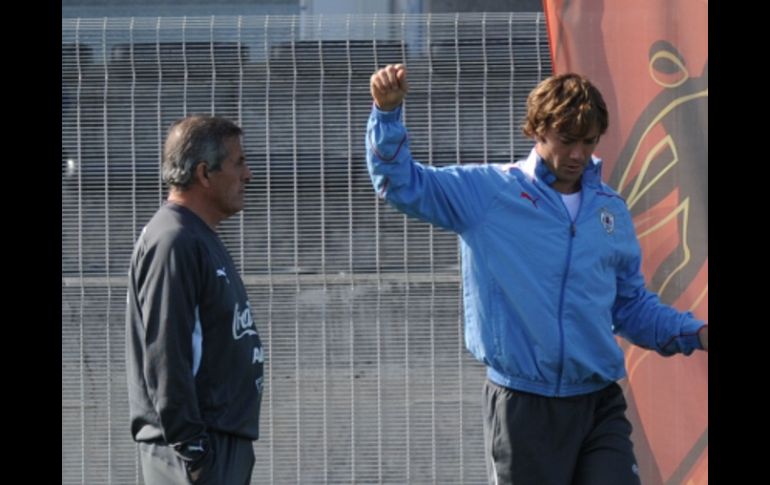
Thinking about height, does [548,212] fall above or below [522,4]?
below

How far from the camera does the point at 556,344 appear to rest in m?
4.73

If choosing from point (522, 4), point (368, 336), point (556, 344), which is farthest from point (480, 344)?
point (522, 4)

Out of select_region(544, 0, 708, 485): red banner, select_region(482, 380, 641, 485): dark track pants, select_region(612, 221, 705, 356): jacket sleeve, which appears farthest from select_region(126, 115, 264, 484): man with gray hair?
select_region(544, 0, 708, 485): red banner

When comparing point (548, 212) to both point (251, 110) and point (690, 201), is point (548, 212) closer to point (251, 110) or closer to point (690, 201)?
point (690, 201)

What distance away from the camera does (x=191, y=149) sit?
457 cm

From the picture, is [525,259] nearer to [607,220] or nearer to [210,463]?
[607,220]

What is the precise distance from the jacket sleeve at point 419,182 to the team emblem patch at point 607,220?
1.12 feet

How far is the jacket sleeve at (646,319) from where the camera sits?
5043mm

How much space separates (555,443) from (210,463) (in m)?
1.06

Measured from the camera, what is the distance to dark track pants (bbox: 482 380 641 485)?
15.6ft

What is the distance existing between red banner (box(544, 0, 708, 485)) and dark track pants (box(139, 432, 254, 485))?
204 centimetres

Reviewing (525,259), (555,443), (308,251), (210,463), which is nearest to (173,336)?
(210,463)

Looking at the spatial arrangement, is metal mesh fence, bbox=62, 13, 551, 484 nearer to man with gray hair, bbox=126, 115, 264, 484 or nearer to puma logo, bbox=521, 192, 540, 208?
puma logo, bbox=521, 192, 540, 208

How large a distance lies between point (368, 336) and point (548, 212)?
198cm
